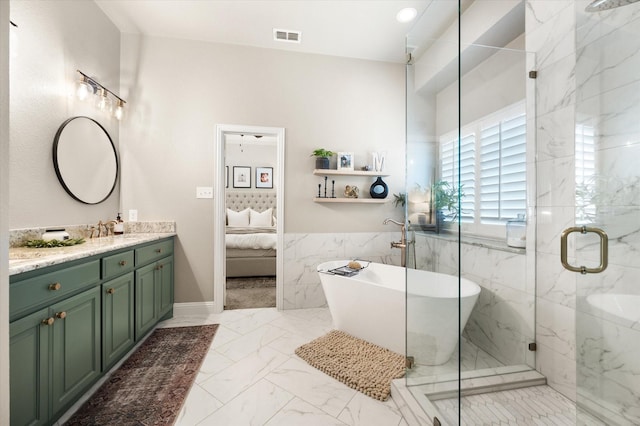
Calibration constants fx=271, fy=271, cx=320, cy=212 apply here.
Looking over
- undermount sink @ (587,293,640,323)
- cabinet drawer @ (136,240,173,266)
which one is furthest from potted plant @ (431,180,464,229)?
cabinet drawer @ (136,240,173,266)

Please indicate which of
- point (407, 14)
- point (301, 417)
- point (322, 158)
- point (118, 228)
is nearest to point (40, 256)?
point (118, 228)

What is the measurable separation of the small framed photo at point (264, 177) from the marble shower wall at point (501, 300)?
4.76 meters

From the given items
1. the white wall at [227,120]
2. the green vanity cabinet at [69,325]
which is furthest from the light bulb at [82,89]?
the green vanity cabinet at [69,325]

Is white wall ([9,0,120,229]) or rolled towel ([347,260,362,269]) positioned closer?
white wall ([9,0,120,229])

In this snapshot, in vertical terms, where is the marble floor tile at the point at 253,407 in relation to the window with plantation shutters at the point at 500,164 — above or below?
below

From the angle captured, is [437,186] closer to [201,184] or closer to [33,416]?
[33,416]

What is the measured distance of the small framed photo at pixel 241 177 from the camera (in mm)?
5926

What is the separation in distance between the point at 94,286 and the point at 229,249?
259 centimetres

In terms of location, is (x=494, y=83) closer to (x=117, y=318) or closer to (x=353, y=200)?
(x=353, y=200)

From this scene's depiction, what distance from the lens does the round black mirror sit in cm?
199

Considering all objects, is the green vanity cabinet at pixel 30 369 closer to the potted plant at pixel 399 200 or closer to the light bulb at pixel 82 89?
the light bulb at pixel 82 89

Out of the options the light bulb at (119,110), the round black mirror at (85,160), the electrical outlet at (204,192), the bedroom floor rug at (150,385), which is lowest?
the bedroom floor rug at (150,385)

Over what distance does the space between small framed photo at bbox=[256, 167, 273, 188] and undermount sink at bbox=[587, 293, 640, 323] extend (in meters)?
5.46

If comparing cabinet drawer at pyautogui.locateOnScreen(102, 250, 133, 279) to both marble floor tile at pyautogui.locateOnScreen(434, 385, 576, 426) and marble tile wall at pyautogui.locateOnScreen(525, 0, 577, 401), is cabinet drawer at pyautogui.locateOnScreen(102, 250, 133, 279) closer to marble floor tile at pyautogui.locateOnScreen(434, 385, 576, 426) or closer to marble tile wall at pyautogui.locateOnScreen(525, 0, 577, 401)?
marble floor tile at pyautogui.locateOnScreen(434, 385, 576, 426)
